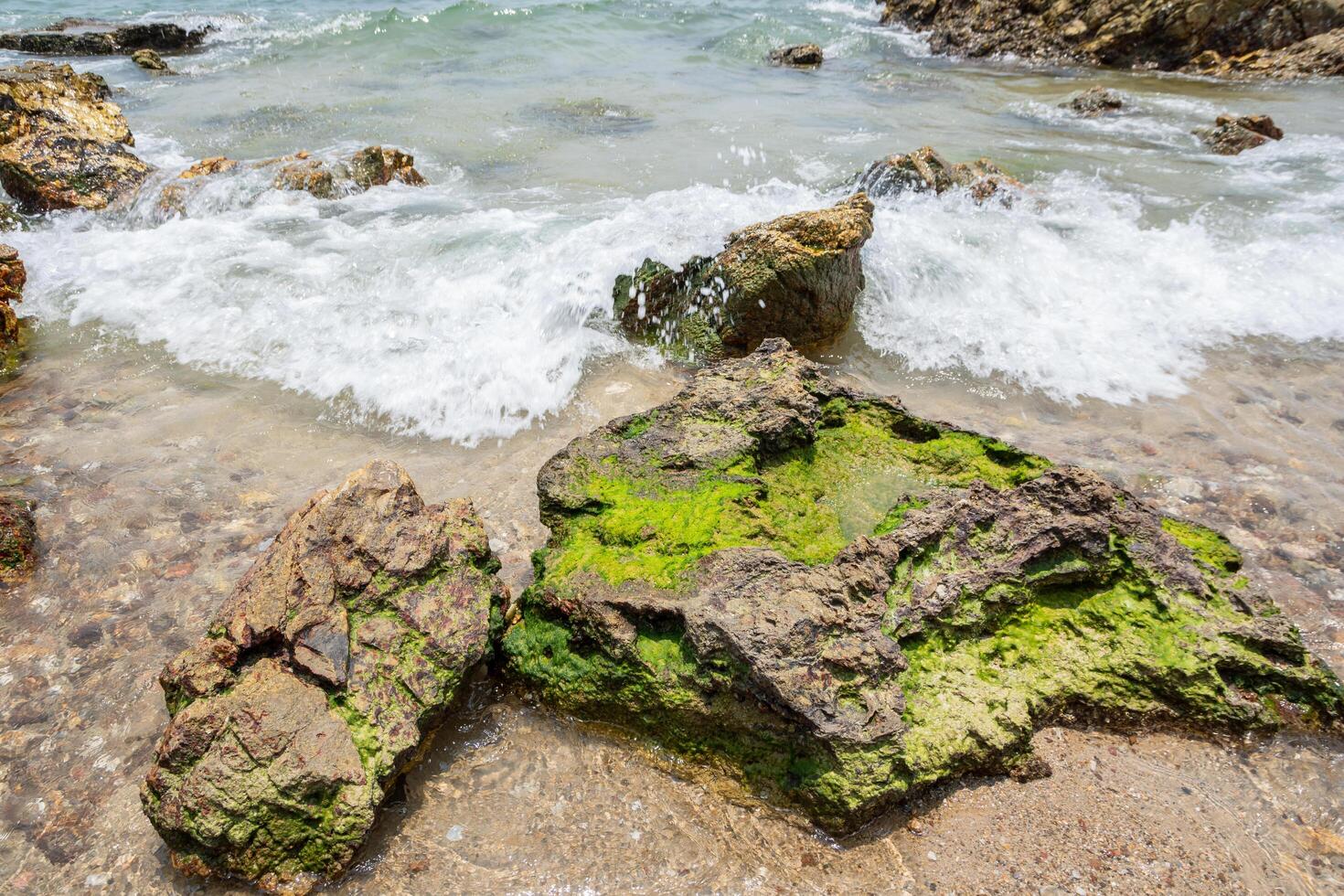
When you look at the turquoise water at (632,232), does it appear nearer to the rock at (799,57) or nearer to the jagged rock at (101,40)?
the rock at (799,57)

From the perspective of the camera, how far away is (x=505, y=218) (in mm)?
7023

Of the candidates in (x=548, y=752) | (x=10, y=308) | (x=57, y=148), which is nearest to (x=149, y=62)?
(x=57, y=148)

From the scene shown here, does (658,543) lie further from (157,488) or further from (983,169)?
(983,169)

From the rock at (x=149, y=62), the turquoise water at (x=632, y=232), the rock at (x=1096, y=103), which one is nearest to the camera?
the turquoise water at (x=632, y=232)

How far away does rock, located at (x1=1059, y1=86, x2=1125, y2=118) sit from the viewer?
10.9 meters

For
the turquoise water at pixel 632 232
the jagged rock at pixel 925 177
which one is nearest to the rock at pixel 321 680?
→ the turquoise water at pixel 632 232

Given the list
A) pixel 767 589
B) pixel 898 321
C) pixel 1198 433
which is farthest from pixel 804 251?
pixel 767 589

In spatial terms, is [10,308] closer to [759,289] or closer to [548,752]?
[759,289]

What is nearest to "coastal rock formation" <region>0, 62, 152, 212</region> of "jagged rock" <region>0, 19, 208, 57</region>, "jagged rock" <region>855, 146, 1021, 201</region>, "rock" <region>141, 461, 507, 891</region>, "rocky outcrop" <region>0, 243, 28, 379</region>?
"rocky outcrop" <region>0, 243, 28, 379</region>

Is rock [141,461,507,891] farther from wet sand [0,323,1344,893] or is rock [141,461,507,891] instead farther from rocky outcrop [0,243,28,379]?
rocky outcrop [0,243,28,379]

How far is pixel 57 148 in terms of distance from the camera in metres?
7.55

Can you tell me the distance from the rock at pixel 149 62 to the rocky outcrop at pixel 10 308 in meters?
11.2

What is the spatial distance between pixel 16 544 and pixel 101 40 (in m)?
17.4

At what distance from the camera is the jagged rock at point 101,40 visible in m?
15.1
